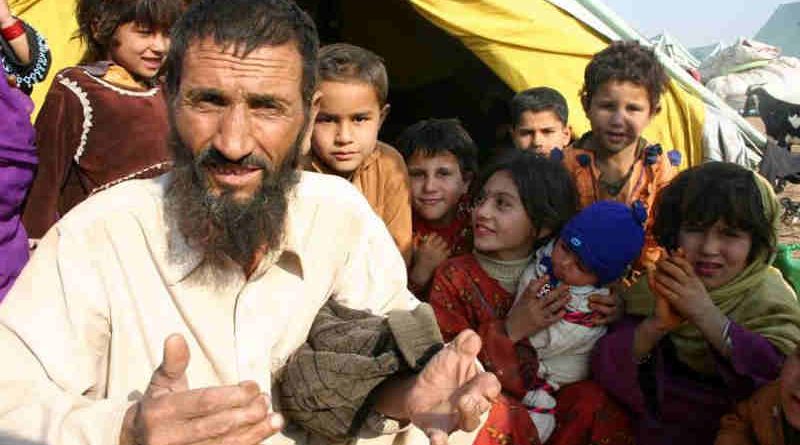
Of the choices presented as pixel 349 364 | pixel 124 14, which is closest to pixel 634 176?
pixel 349 364

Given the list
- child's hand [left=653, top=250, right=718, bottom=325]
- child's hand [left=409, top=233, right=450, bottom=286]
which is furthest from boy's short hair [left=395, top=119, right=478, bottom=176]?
child's hand [left=653, top=250, right=718, bottom=325]

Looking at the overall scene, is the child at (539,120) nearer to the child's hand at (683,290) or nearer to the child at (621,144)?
the child at (621,144)

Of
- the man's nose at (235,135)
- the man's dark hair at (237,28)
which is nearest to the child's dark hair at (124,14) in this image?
the man's dark hair at (237,28)

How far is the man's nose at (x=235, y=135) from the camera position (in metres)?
1.81

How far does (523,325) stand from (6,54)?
211 centimetres

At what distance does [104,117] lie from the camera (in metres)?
2.80

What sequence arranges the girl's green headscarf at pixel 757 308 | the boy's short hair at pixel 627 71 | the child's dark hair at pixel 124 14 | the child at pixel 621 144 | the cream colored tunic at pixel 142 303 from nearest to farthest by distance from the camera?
the cream colored tunic at pixel 142 303
the girl's green headscarf at pixel 757 308
the child's dark hair at pixel 124 14
the child at pixel 621 144
the boy's short hair at pixel 627 71

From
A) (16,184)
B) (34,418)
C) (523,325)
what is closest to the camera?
(34,418)

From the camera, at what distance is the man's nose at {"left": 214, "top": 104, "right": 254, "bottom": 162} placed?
181 cm

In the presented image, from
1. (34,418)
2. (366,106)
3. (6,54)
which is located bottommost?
(34,418)

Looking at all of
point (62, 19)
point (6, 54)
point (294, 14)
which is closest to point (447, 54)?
point (62, 19)

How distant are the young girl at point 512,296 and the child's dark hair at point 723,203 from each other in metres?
0.43

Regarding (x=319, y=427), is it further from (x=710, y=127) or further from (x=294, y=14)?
(x=710, y=127)

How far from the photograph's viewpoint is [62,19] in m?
4.21
